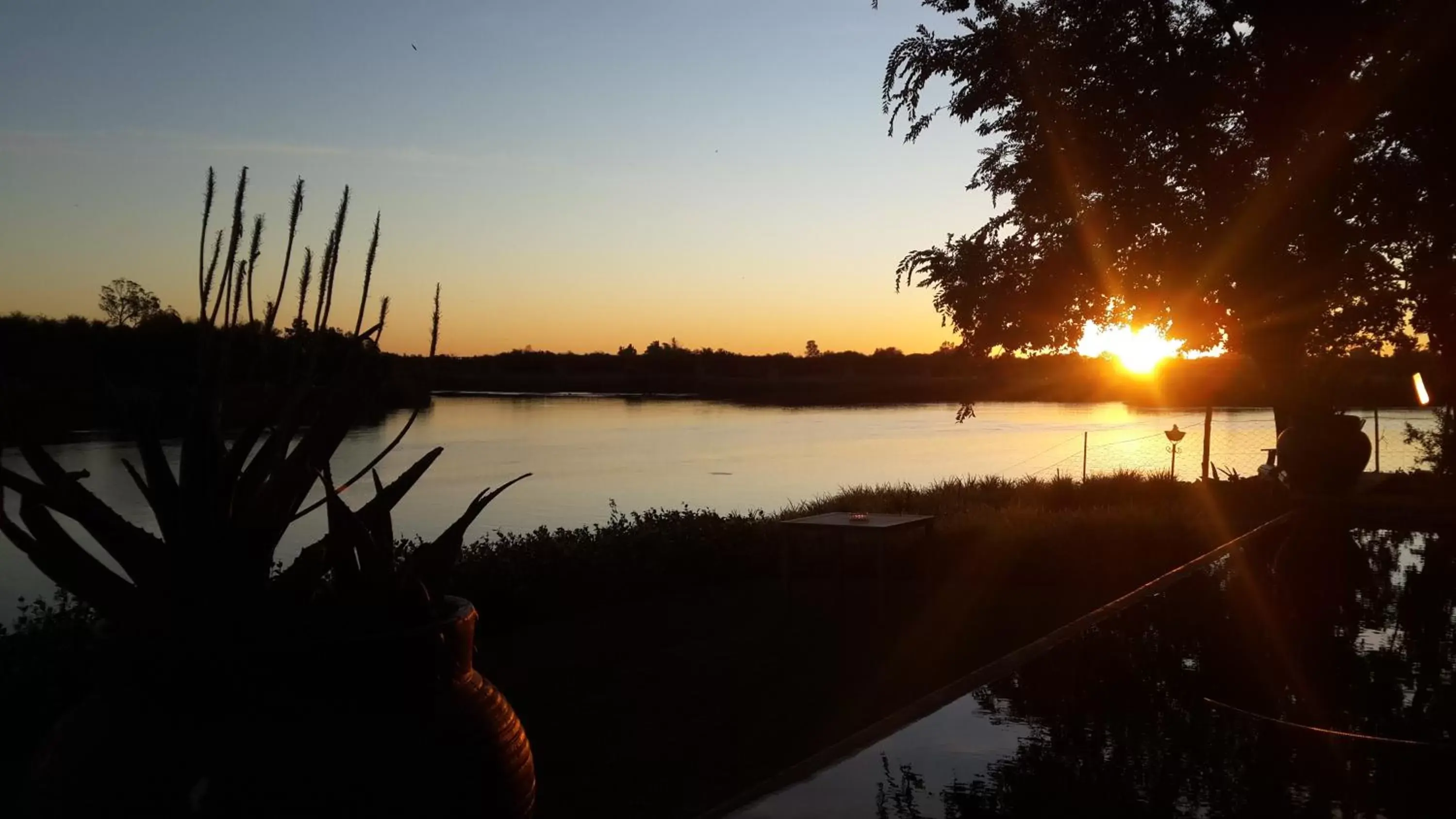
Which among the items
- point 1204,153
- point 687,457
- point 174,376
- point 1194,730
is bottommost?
point 687,457

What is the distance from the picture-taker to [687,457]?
47688 mm

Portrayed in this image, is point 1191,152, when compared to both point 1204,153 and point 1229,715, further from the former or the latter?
point 1229,715

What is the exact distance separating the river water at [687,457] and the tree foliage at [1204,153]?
752cm

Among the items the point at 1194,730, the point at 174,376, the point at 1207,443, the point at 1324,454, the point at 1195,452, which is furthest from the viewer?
the point at 1195,452

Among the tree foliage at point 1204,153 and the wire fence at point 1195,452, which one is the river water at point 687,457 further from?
the tree foliage at point 1204,153

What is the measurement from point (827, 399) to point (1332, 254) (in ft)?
308

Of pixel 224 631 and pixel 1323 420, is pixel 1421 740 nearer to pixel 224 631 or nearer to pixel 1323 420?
pixel 224 631

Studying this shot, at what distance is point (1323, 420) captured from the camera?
11781mm

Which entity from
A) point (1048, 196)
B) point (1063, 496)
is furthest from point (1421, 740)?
point (1063, 496)

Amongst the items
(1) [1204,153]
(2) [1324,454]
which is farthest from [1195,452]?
(1) [1204,153]

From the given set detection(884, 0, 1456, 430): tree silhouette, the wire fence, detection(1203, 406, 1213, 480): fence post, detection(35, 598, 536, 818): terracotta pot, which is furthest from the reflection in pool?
detection(1203, 406, 1213, 480): fence post

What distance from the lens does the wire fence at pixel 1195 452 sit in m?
22.7

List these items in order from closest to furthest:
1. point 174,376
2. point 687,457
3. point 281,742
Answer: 1. point 281,742
2. point 174,376
3. point 687,457

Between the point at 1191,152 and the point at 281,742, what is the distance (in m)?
9.94
